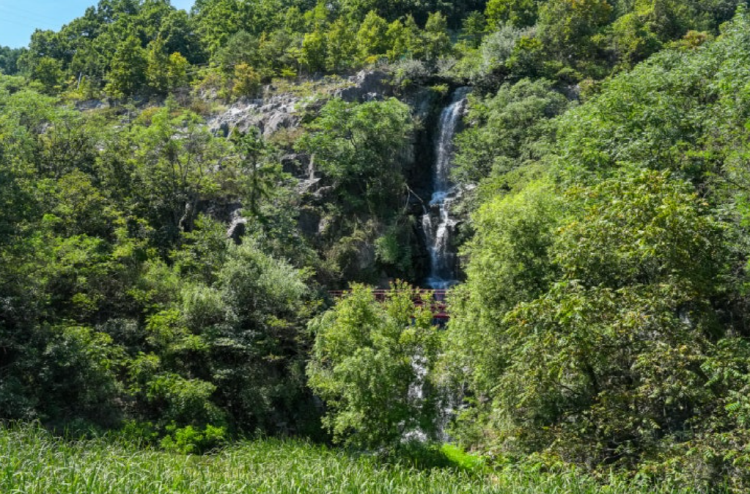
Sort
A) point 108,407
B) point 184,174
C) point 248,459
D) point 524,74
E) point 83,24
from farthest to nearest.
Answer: point 83,24 < point 524,74 < point 184,174 < point 108,407 < point 248,459

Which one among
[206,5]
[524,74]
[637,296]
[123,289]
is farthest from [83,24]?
[637,296]

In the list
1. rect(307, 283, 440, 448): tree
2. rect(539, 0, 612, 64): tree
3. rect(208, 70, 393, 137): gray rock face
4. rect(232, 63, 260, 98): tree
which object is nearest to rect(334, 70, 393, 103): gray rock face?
rect(208, 70, 393, 137): gray rock face

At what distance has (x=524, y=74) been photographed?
118 ft

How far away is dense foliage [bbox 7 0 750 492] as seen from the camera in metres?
9.62

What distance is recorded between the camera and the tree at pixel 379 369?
13.5m

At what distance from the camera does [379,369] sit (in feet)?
44.2

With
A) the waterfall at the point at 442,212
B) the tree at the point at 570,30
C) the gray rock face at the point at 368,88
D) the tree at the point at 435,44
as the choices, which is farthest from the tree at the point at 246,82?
the tree at the point at 570,30

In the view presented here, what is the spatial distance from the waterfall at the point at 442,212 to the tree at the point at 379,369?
11.7 meters

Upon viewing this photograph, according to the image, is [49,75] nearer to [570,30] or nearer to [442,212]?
[442,212]

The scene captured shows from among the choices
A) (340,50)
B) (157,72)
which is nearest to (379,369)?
(340,50)

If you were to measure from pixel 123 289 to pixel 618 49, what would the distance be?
35968 millimetres

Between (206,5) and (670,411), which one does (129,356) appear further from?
(206,5)

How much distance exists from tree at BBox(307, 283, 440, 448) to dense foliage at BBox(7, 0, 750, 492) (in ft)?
0.25

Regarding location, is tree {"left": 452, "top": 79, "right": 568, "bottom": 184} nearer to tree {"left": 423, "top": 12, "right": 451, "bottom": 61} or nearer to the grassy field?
tree {"left": 423, "top": 12, "right": 451, "bottom": 61}
